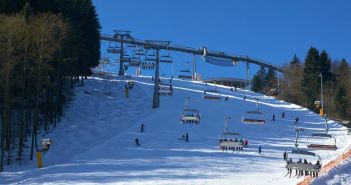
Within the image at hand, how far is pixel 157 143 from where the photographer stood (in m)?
38.4

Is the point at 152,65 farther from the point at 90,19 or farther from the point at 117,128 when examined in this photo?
the point at 117,128

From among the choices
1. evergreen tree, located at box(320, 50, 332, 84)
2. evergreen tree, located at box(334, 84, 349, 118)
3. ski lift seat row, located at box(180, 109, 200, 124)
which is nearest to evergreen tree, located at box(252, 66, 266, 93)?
evergreen tree, located at box(320, 50, 332, 84)

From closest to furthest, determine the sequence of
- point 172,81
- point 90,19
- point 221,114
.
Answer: point 221,114, point 90,19, point 172,81

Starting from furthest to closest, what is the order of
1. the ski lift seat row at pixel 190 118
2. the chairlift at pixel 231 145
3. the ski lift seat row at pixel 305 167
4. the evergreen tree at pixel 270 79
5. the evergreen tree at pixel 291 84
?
the evergreen tree at pixel 270 79 → the evergreen tree at pixel 291 84 → the ski lift seat row at pixel 190 118 → the chairlift at pixel 231 145 → the ski lift seat row at pixel 305 167

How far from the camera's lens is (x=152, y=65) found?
58844 millimetres

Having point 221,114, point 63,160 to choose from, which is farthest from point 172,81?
point 63,160

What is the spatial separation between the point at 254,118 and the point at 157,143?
15.2 m

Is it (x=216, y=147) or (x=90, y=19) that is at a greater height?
(x=90, y=19)

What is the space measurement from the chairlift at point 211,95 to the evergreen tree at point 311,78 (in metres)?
17.1

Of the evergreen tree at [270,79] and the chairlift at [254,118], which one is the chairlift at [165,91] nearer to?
the chairlift at [254,118]

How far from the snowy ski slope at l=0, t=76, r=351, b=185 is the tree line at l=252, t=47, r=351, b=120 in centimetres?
1389

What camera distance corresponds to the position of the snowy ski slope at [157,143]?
28.3 metres

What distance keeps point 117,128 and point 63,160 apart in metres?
10.0

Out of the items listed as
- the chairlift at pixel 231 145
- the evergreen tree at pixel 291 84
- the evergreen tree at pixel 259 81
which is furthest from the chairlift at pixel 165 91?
the evergreen tree at pixel 259 81
